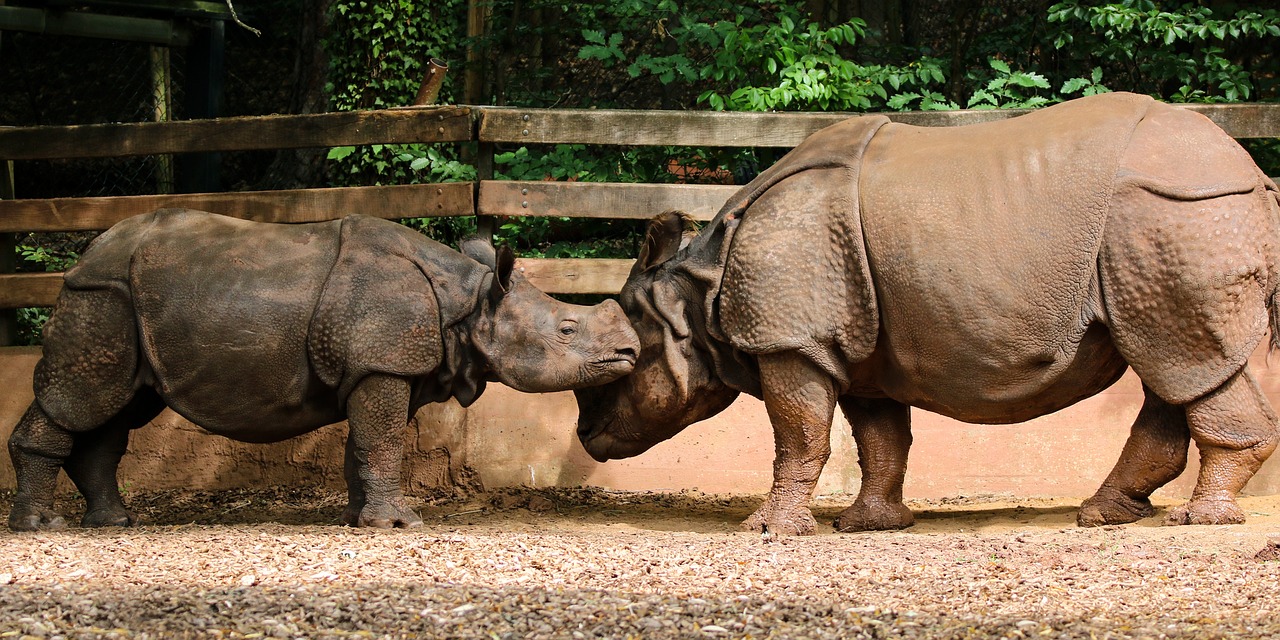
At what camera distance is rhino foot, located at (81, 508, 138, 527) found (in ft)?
21.9

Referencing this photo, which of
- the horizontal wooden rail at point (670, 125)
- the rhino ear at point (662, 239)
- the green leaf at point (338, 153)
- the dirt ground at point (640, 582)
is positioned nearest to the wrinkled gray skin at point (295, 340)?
the rhino ear at point (662, 239)

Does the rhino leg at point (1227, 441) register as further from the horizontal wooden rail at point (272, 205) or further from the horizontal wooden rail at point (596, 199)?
the horizontal wooden rail at point (272, 205)

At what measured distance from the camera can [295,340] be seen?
250 inches

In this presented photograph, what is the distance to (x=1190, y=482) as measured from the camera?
7.51 meters

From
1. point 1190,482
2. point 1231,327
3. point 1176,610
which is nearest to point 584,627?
point 1176,610

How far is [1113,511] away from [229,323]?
4.17 metres

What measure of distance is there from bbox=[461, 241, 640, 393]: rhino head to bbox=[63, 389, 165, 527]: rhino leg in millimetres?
1753

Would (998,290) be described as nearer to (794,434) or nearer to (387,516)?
(794,434)

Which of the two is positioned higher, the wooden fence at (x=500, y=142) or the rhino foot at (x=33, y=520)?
the wooden fence at (x=500, y=142)

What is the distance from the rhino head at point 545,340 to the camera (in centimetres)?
651

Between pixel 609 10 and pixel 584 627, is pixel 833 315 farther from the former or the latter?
pixel 609 10

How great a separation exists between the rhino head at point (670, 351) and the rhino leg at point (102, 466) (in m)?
2.33

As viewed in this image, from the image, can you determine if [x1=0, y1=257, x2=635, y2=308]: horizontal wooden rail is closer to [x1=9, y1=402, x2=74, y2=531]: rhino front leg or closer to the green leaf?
[x1=9, y1=402, x2=74, y2=531]: rhino front leg

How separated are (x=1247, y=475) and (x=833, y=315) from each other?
1905 millimetres
